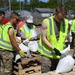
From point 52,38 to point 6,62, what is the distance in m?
1.68

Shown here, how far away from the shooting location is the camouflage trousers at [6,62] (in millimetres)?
5535

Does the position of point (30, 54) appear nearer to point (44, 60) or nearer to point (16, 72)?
point (16, 72)

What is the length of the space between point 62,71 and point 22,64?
1981 mm

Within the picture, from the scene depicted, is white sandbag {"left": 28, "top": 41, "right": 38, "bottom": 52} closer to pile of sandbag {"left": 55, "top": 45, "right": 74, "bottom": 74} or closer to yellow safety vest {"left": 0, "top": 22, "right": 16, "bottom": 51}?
yellow safety vest {"left": 0, "top": 22, "right": 16, "bottom": 51}

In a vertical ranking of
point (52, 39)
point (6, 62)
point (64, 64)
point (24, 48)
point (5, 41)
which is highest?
point (52, 39)

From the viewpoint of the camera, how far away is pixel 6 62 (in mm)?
5629

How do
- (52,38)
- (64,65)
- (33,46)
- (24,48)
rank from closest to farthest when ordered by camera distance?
(64,65)
(52,38)
(24,48)
(33,46)

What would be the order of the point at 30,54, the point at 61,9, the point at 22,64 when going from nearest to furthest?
the point at 61,9 < the point at 22,64 < the point at 30,54

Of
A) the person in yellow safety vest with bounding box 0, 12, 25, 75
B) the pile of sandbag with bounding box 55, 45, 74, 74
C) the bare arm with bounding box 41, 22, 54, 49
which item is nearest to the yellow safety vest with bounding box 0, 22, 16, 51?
the person in yellow safety vest with bounding box 0, 12, 25, 75

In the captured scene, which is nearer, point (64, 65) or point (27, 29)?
point (64, 65)

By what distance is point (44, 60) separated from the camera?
454 cm

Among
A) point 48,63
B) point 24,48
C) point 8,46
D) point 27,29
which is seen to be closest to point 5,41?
point 8,46

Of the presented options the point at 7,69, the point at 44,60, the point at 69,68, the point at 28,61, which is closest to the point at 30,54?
the point at 28,61

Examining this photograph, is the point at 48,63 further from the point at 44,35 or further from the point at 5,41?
the point at 5,41
